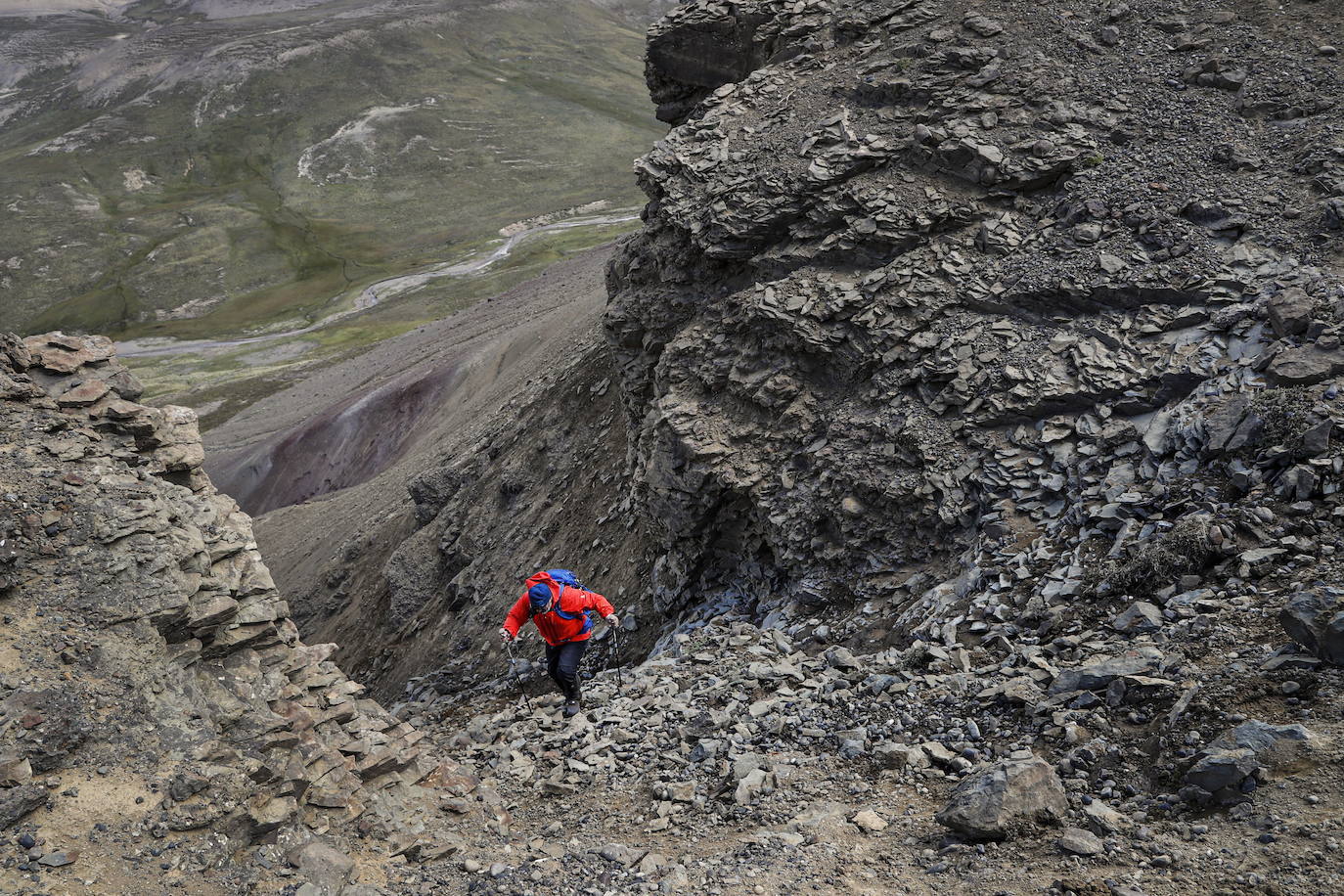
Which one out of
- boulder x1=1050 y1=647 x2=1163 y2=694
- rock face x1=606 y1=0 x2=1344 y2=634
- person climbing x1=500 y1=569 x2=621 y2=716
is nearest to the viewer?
boulder x1=1050 y1=647 x2=1163 y2=694

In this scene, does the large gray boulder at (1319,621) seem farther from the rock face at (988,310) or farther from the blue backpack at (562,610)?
the blue backpack at (562,610)

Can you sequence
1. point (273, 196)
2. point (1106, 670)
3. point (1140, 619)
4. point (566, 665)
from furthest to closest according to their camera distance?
point (273, 196), point (566, 665), point (1140, 619), point (1106, 670)

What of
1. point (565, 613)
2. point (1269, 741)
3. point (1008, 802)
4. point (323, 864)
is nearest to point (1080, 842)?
point (1008, 802)

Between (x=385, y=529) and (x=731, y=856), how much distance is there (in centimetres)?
2546

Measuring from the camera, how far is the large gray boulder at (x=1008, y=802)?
8672 millimetres

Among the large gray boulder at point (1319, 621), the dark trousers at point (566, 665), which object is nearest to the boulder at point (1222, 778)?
the large gray boulder at point (1319, 621)

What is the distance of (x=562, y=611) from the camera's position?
607 inches

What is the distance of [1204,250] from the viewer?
48.0 feet

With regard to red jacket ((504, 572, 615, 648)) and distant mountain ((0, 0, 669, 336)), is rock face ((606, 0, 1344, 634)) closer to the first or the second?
red jacket ((504, 572, 615, 648))

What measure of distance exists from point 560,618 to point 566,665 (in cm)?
78

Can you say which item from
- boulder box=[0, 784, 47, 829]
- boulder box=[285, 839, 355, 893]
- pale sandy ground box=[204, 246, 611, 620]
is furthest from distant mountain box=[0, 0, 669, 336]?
boulder box=[285, 839, 355, 893]

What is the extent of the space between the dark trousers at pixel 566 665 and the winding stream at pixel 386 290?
103678 millimetres

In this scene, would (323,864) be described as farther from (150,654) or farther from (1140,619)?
(1140,619)

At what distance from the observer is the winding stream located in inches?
4409
